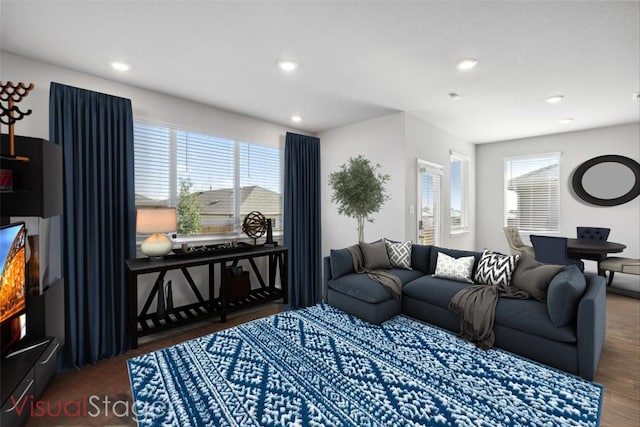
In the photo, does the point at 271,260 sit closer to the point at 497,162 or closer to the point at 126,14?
the point at 126,14

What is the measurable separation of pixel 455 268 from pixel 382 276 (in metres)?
0.85

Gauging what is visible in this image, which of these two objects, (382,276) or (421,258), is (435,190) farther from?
(382,276)

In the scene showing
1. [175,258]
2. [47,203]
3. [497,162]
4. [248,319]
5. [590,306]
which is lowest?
[248,319]

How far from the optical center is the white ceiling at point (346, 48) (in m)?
1.98

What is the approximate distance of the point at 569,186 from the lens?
540 centimetres

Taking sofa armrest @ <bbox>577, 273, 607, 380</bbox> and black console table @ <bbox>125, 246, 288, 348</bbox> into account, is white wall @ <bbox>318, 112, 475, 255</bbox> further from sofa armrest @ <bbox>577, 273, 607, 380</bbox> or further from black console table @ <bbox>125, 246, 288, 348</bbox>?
sofa armrest @ <bbox>577, 273, 607, 380</bbox>

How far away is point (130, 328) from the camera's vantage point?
278 centimetres

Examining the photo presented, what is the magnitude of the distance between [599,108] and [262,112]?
464 cm

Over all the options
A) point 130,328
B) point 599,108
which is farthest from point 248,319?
point 599,108

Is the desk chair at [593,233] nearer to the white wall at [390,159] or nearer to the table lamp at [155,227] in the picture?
the white wall at [390,159]

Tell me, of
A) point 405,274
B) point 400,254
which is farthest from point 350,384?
point 400,254

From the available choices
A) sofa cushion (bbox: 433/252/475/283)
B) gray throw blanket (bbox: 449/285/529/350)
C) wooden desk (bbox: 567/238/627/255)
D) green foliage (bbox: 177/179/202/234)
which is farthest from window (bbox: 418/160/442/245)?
green foliage (bbox: 177/179/202/234)

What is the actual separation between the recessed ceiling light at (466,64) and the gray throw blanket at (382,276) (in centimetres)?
231

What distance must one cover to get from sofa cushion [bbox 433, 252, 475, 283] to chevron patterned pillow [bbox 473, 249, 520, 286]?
0.30 feet
